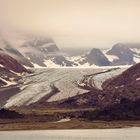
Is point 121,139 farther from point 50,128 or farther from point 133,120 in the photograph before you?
point 133,120

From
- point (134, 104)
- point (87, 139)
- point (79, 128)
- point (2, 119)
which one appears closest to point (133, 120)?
point (134, 104)

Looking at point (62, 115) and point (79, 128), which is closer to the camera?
point (79, 128)

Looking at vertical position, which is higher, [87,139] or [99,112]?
[99,112]

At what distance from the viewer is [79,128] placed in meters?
160

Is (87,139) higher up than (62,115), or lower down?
lower down

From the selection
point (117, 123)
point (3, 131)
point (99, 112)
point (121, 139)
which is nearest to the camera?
point (121, 139)

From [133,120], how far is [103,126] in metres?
16.1

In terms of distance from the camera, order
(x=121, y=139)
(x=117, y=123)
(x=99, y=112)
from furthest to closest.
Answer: (x=99, y=112) < (x=117, y=123) < (x=121, y=139)

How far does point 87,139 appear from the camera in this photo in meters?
120

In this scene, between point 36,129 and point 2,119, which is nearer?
point 36,129

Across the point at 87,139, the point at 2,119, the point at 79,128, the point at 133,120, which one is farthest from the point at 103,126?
the point at 87,139

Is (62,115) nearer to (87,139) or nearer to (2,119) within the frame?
(2,119)

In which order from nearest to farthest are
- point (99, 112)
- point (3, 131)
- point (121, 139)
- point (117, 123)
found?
point (121, 139) < point (3, 131) < point (117, 123) < point (99, 112)

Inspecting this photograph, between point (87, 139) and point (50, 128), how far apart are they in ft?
132
